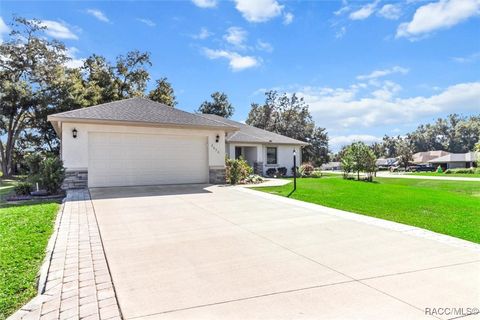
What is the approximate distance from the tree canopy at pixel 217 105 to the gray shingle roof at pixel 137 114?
2643 cm

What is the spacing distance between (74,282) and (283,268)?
2.41 m

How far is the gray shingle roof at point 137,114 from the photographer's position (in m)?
12.1

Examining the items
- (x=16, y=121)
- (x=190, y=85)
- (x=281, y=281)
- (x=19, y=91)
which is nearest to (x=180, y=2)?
(x=281, y=281)

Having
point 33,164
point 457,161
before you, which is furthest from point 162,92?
point 457,161

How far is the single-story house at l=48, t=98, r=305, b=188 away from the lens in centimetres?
1202

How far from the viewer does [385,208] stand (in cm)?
829

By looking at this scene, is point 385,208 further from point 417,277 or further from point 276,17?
point 276,17

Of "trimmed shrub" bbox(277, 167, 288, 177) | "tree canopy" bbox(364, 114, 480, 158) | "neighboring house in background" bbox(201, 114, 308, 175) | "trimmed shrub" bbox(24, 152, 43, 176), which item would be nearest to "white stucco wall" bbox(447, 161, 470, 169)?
"tree canopy" bbox(364, 114, 480, 158)

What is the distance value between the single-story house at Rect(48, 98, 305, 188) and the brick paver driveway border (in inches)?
269

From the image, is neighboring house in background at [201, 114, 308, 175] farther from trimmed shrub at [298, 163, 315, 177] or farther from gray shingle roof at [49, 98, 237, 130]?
gray shingle roof at [49, 98, 237, 130]

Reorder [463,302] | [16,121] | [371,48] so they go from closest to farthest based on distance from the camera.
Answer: [463,302] → [371,48] → [16,121]

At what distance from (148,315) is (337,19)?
9275 mm

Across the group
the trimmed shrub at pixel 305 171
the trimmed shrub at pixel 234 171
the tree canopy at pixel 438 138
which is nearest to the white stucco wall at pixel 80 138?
the trimmed shrub at pixel 234 171

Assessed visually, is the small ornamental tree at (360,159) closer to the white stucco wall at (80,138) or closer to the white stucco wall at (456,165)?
the white stucco wall at (80,138)
